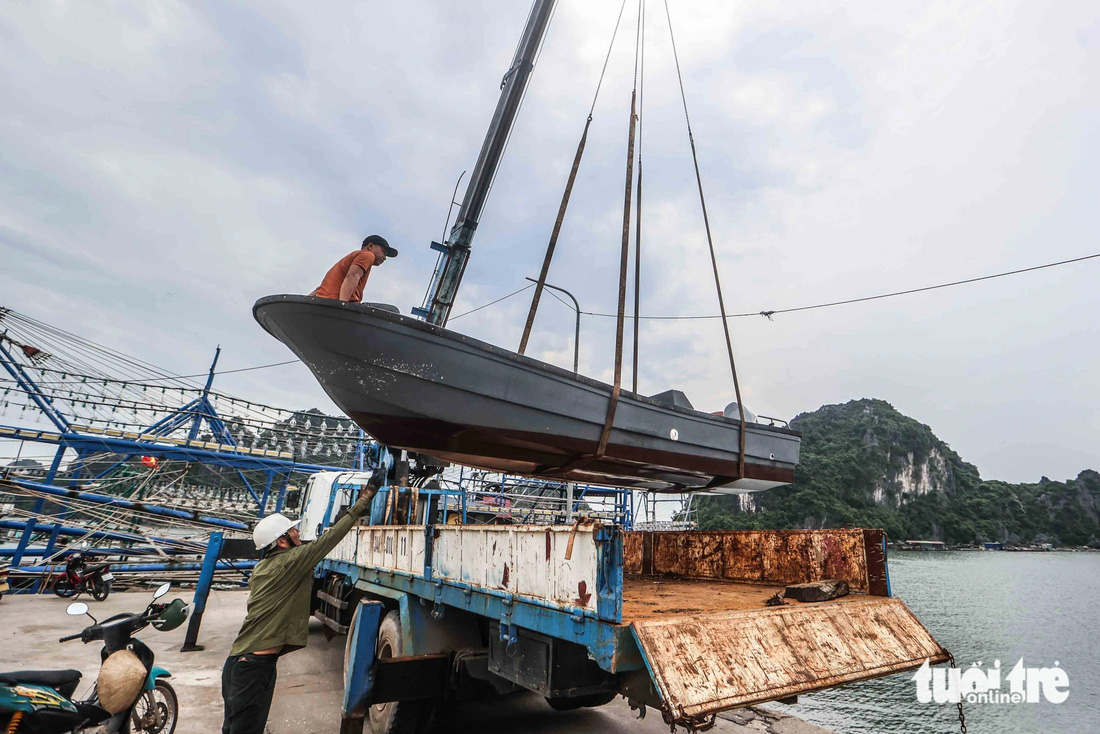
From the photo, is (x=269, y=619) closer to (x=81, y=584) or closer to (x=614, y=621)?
(x=614, y=621)

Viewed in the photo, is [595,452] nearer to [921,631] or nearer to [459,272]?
[921,631]

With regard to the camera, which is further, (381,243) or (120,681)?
(381,243)

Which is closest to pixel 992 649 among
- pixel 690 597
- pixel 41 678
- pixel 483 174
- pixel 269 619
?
pixel 690 597

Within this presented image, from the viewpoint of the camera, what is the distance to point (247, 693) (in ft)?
10.3

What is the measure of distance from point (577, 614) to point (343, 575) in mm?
5373

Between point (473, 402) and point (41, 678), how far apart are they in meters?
2.95

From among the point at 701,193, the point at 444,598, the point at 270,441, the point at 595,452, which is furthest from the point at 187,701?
the point at 270,441

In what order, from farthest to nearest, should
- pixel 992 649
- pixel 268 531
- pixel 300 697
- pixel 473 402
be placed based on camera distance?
pixel 992 649 → pixel 300 697 → pixel 473 402 → pixel 268 531

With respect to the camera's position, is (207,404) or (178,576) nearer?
(178,576)

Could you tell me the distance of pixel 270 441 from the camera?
707 inches

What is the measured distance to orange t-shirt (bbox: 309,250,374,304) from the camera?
4.36 metres

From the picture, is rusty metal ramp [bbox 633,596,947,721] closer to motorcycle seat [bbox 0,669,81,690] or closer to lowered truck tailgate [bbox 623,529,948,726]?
lowered truck tailgate [bbox 623,529,948,726]

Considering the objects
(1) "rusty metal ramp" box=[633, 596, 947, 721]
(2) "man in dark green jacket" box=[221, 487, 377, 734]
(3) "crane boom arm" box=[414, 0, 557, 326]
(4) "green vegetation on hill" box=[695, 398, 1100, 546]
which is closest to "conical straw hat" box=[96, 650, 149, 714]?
(2) "man in dark green jacket" box=[221, 487, 377, 734]

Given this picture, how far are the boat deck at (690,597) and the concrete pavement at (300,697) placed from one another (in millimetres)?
1736
